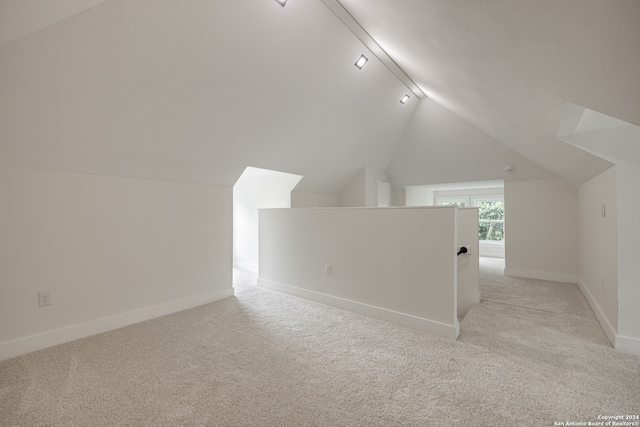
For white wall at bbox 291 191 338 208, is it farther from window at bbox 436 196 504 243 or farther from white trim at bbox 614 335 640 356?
white trim at bbox 614 335 640 356

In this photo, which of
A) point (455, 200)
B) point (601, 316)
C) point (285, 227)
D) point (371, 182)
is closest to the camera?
point (601, 316)

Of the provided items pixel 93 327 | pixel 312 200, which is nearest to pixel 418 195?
pixel 312 200

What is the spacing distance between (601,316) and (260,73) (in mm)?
4119

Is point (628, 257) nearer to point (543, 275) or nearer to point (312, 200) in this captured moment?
point (543, 275)

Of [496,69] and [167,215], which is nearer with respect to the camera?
[496,69]

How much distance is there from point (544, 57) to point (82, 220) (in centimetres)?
353

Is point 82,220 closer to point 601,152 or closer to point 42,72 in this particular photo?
point 42,72

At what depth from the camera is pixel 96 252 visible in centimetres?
265

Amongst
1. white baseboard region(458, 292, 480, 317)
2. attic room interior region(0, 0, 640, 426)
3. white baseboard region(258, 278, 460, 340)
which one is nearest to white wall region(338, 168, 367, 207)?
attic room interior region(0, 0, 640, 426)

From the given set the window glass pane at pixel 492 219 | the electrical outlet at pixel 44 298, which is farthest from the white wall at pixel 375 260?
the window glass pane at pixel 492 219

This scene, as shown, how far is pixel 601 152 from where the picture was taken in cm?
215

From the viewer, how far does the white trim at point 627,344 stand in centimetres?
224

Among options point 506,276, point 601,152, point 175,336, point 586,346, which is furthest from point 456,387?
point 506,276

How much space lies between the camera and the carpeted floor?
158 centimetres
